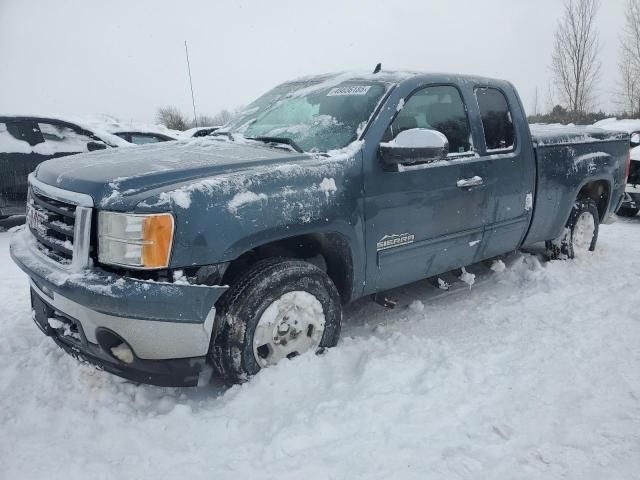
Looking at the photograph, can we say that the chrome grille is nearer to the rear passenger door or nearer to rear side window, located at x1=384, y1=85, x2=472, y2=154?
rear side window, located at x1=384, y1=85, x2=472, y2=154

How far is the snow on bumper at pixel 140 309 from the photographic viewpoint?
2215 mm

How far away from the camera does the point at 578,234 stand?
198 inches

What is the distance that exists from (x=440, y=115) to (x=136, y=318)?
8.14 feet

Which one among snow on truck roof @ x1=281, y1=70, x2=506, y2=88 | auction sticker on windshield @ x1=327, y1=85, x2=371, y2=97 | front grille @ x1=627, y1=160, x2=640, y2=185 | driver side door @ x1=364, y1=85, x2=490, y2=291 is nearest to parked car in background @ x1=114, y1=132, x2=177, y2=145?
snow on truck roof @ x1=281, y1=70, x2=506, y2=88

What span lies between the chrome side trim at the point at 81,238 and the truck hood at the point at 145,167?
0.31 ft

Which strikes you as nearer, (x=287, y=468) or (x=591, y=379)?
(x=287, y=468)

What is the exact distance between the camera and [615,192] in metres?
5.22

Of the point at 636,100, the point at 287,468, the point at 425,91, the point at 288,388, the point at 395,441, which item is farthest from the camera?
the point at 636,100

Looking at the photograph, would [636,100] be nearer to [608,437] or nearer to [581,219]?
[581,219]

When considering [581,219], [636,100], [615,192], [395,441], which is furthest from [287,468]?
[636,100]

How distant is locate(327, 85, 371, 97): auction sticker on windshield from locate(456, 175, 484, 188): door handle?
2.98 feet

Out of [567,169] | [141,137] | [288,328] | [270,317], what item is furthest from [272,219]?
[141,137]

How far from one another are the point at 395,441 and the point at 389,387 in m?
→ 0.43

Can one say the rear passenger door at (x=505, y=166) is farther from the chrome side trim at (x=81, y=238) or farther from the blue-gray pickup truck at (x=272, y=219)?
the chrome side trim at (x=81, y=238)
